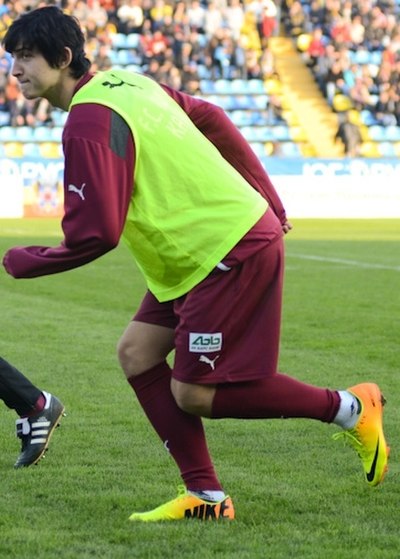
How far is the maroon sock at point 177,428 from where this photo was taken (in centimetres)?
458

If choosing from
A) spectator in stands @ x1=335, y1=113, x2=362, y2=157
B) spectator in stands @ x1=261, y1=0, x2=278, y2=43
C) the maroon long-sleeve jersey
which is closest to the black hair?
the maroon long-sleeve jersey

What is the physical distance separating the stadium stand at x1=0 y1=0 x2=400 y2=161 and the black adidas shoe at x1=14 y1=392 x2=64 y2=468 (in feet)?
79.3

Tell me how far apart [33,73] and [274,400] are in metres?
1.39

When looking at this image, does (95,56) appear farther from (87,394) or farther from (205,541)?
(205,541)

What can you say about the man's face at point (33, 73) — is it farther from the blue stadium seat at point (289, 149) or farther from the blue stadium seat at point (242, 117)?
the blue stadium seat at point (242, 117)

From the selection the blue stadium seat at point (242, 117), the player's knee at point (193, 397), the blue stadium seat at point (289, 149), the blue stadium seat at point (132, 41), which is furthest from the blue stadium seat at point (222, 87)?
the player's knee at point (193, 397)

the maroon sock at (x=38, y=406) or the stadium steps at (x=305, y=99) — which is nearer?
the maroon sock at (x=38, y=406)

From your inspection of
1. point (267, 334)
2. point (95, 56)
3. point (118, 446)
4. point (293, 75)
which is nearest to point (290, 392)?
point (267, 334)

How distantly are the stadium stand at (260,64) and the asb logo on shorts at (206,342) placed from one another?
25.7 m

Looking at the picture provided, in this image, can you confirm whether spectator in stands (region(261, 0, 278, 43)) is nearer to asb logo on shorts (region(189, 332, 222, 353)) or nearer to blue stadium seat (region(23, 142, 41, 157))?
blue stadium seat (region(23, 142, 41, 157))

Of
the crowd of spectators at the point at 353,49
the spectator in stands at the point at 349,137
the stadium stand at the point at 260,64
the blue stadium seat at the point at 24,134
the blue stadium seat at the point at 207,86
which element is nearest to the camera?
the blue stadium seat at the point at 24,134

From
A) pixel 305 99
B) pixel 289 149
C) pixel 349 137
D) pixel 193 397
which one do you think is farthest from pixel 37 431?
pixel 305 99

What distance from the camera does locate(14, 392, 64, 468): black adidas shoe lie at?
5.50 m

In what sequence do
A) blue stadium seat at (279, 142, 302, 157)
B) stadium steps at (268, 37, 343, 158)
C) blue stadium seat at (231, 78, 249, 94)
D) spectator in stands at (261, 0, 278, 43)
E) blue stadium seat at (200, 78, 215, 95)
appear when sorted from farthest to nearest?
spectator in stands at (261, 0, 278, 43) < stadium steps at (268, 37, 343, 158) < blue stadium seat at (231, 78, 249, 94) < blue stadium seat at (200, 78, 215, 95) < blue stadium seat at (279, 142, 302, 157)
